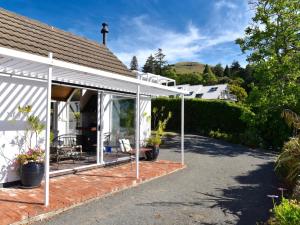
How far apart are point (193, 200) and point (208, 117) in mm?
19675

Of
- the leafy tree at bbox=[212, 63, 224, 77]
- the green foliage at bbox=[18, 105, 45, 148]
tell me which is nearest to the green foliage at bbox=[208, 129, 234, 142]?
the green foliage at bbox=[18, 105, 45, 148]

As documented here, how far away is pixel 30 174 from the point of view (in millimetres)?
8758

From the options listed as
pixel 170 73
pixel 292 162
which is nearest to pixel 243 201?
pixel 292 162

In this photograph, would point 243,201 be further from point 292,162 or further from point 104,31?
point 104,31

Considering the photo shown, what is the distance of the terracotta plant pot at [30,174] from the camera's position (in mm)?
8734

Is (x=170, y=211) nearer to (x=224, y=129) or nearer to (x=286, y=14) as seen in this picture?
(x=286, y=14)

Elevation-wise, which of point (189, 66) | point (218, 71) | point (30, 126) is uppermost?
point (189, 66)

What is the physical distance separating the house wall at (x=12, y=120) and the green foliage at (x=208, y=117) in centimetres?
1671

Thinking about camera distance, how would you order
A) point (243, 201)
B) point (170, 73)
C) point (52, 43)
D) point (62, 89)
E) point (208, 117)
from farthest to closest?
point (170, 73) < point (208, 117) < point (62, 89) < point (52, 43) < point (243, 201)

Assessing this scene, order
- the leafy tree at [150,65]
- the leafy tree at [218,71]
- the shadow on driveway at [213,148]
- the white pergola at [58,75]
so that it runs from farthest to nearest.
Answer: the leafy tree at [218,71]
the leafy tree at [150,65]
the shadow on driveway at [213,148]
the white pergola at [58,75]

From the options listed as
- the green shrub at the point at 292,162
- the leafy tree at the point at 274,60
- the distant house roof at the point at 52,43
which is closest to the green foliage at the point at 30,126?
the distant house roof at the point at 52,43

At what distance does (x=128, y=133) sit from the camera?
14.2m

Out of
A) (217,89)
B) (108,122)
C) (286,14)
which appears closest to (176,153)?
(108,122)

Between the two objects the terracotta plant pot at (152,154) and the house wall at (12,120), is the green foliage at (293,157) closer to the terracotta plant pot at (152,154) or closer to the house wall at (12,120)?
the terracotta plant pot at (152,154)
